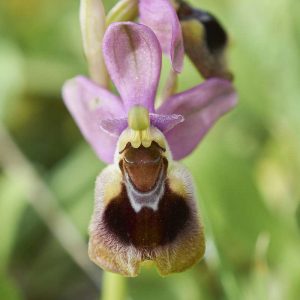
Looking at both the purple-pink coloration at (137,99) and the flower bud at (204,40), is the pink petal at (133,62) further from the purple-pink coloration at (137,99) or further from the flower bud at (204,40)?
the flower bud at (204,40)

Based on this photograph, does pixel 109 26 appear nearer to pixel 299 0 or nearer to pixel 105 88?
pixel 105 88

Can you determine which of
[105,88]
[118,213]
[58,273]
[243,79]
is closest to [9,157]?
[58,273]

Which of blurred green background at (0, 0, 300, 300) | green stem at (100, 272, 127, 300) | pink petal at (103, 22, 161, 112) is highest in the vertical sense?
pink petal at (103, 22, 161, 112)

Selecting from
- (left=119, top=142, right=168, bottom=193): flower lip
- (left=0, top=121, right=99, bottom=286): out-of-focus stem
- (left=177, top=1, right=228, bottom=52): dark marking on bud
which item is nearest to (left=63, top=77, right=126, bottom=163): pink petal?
(left=119, top=142, right=168, bottom=193): flower lip

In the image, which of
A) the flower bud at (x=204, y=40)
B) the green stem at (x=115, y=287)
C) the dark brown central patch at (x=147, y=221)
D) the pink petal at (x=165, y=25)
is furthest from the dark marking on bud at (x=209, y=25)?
the green stem at (x=115, y=287)

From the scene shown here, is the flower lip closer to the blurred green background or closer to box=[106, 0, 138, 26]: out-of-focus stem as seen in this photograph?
box=[106, 0, 138, 26]: out-of-focus stem

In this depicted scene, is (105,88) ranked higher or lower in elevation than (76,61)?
higher

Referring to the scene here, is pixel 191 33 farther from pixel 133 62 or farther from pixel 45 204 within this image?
pixel 45 204
